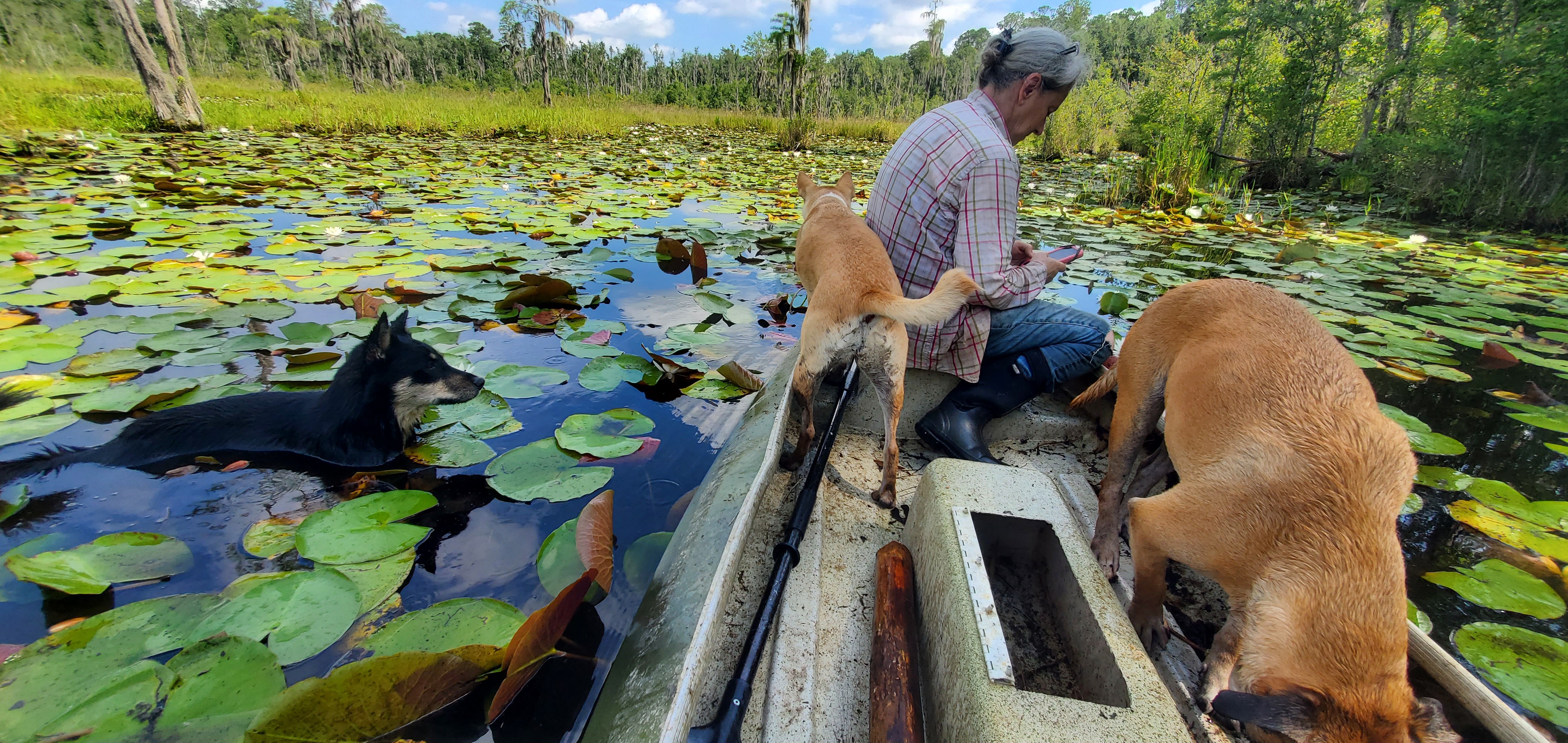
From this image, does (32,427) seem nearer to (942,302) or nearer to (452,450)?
(452,450)

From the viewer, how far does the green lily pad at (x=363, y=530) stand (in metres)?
1.53

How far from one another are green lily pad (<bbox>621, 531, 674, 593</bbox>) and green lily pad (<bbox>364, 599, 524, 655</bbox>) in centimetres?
34

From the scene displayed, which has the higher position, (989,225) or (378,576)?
(989,225)

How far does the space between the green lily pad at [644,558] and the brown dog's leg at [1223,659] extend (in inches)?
54.1

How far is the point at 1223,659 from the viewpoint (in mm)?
1250

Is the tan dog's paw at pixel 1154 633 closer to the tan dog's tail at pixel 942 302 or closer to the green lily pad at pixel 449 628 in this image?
the tan dog's tail at pixel 942 302

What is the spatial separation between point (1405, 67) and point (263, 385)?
44.5 ft

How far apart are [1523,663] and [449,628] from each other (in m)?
2.65

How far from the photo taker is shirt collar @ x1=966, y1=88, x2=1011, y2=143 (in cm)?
208

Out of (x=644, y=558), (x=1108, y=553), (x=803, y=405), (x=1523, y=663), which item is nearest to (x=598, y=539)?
(x=644, y=558)

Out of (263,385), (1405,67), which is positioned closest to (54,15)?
(263,385)

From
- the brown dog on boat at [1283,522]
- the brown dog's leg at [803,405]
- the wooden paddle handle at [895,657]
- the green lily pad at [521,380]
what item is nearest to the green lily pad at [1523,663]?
the brown dog on boat at [1283,522]

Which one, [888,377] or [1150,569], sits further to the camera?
[888,377]

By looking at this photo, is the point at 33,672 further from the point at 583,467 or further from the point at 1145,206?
the point at 1145,206
